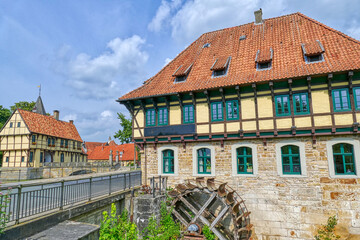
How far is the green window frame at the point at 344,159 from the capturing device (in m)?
9.93

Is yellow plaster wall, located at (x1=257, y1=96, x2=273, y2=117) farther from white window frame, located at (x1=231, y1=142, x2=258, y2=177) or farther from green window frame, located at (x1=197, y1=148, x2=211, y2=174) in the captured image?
green window frame, located at (x1=197, y1=148, x2=211, y2=174)

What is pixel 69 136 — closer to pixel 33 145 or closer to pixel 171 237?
pixel 33 145

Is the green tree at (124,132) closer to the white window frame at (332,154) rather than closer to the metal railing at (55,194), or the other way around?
the metal railing at (55,194)

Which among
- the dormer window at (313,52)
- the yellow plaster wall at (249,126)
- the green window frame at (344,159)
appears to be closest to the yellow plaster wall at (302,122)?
the green window frame at (344,159)

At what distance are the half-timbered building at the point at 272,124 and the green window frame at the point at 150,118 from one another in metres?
0.06

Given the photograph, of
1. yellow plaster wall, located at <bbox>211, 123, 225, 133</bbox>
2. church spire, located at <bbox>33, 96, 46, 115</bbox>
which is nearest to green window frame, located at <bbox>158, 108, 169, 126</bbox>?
yellow plaster wall, located at <bbox>211, 123, 225, 133</bbox>

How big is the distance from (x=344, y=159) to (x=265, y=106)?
4081 millimetres

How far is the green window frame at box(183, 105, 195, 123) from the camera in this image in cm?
1251

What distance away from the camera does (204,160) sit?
1228cm

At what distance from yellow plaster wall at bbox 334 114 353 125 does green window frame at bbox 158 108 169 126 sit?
830 centimetres

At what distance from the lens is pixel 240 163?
1159 cm

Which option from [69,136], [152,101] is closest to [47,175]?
[69,136]

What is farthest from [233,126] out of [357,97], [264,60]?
[357,97]

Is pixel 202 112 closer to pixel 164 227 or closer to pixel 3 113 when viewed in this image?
pixel 164 227
